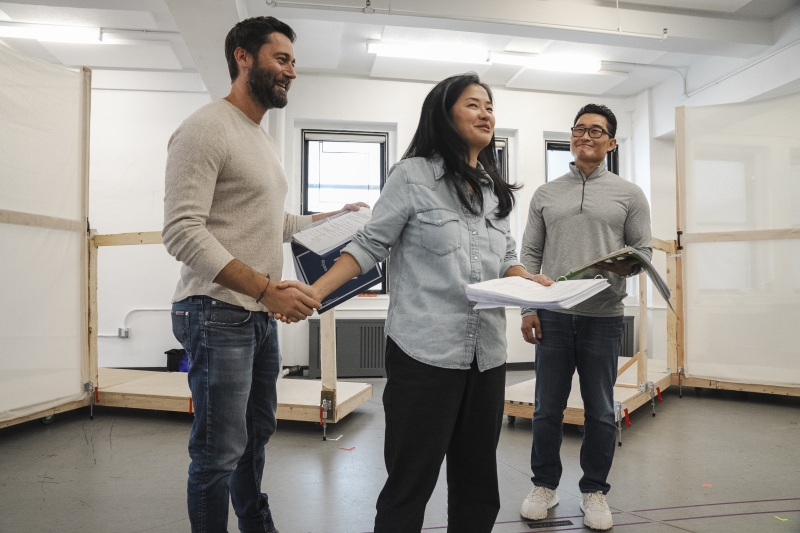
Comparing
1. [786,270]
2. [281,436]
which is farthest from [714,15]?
[281,436]

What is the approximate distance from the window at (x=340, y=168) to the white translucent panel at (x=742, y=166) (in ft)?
10.1

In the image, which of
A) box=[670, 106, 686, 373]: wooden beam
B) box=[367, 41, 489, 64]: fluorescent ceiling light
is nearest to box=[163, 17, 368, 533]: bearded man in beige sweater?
box=[367, 41, 489, 64]: fluorescent ceiling light

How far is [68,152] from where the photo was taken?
11.3 feet

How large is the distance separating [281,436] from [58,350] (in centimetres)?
148

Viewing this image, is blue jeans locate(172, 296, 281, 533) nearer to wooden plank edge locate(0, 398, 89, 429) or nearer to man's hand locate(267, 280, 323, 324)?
man's hand locate(267, 280, 323, 324)

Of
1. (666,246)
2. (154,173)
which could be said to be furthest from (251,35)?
(154,173)

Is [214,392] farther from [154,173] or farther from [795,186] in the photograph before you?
[154,173]

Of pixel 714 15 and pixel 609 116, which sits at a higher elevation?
pixel 714 15

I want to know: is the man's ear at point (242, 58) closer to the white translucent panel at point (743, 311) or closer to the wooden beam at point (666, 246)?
the wooden beam at point (666, 246)

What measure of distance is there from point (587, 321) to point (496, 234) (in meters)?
0.80

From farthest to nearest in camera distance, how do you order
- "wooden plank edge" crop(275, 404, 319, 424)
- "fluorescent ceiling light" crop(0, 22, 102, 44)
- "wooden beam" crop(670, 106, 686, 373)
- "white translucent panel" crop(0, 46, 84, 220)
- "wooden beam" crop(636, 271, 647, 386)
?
1. "fluorescent ceiling light" crop(0, 22, 102, 44)
2. "wooden beam" crop(670, 106, 686, 373)
3. "wooden beam" crop(636, 271, 647, 386)
4. "wooden plank edge" crop(275, 404, 319, 424)
5. "white translucent panel" crop(0, 46, 84, 220)

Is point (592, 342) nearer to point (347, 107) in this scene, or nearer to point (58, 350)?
point (58, 350)

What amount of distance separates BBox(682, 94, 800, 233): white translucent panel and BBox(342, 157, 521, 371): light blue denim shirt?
149 inches

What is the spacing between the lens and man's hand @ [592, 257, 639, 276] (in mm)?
1713
